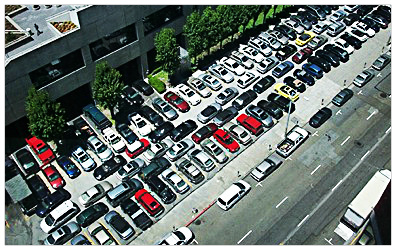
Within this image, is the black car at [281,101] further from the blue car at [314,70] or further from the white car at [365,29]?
the white car at [365,29]

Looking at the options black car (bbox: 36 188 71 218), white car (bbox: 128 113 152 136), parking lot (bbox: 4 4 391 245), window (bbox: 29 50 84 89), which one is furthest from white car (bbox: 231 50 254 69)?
black car (bbox: 36 188 71 218)

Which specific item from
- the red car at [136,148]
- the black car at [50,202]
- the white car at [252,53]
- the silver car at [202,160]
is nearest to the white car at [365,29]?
the white car at [252,53]

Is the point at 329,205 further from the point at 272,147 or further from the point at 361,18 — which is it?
the point at 361,18

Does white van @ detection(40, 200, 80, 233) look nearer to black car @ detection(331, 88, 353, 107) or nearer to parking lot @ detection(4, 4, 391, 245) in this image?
parking lot @ detection(4, 4, 391, 245)

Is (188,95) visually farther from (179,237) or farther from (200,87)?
(179,237)

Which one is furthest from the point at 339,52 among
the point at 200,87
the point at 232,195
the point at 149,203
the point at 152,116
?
the point at 149,203

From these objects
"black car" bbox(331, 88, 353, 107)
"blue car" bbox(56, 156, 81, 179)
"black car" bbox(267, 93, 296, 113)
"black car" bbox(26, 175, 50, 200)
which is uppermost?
"black car" bbox(331, 88, 353, 107)

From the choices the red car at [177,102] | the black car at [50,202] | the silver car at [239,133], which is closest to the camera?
the black car at [50,202]
